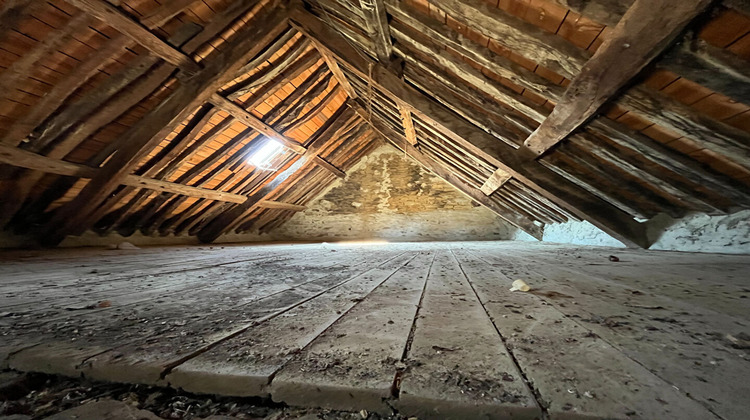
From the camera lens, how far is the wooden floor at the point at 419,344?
527mm

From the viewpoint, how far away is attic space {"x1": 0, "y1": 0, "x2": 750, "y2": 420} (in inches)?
22.9

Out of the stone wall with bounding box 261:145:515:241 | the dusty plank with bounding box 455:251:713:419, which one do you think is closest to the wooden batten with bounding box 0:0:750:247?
the dusty plank with bounding box 455:251:713:419

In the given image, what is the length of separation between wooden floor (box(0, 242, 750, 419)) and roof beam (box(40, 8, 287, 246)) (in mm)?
2293

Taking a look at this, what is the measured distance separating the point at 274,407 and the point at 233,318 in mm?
508

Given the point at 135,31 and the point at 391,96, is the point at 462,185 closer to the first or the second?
the point at 391,96

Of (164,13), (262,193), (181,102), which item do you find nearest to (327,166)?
(262,193)

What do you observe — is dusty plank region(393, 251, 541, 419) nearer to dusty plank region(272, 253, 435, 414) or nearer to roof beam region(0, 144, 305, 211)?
dusty plank region(272, 253, 435, 414)

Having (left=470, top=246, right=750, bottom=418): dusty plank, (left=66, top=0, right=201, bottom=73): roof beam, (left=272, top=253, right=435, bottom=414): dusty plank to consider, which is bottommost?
(left=272, top=253, right=435, bottom=414): dusty plank

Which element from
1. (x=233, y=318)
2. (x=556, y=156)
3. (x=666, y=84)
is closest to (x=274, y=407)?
(x=233, y=318)

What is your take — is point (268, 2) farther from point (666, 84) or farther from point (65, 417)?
point (65, 417)

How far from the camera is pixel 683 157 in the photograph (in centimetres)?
192

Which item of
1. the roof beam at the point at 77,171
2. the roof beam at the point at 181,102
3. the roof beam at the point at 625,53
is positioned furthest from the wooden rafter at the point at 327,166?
the roof beam at the point at 625,53

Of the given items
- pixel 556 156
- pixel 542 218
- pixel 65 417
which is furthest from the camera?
pixel 542 218

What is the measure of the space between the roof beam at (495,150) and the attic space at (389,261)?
0.03m
